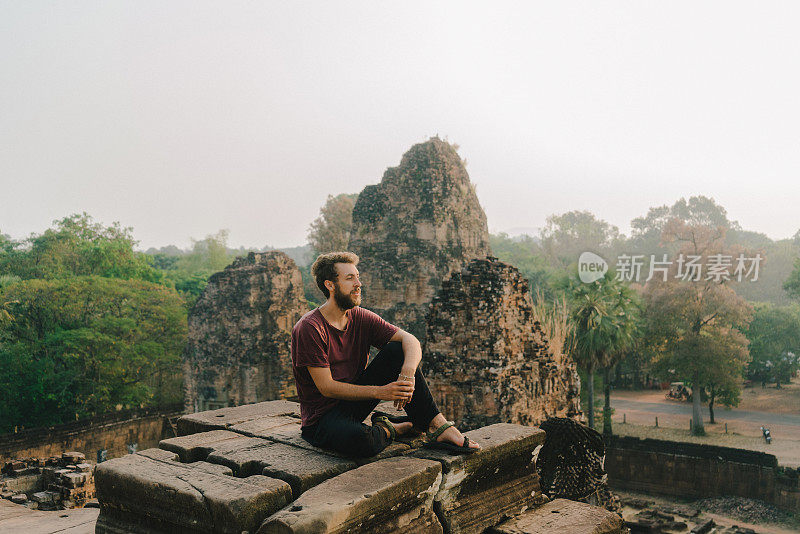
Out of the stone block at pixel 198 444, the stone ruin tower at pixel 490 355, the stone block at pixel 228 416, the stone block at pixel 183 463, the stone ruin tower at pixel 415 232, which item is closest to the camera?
the stone block at pixel 183 463

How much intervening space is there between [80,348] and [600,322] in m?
18.3

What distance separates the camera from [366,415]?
10.5 ft

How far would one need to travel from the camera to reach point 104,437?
58.5 feet

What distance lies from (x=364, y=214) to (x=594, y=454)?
17446mm

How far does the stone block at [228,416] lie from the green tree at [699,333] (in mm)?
22315

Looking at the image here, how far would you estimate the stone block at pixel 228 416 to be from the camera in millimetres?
4059

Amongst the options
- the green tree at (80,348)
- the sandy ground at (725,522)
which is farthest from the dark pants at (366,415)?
the green tree at (80,348)

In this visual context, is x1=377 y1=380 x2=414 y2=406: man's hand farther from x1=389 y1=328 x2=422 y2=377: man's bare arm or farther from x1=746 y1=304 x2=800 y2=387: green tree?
x1=746 y1=304 x2=800 y2=387: green tree

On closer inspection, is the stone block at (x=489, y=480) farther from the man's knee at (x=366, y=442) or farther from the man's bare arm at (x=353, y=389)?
the man's bare arm at (x=353, y=389)

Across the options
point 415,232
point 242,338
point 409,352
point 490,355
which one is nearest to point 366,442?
point 409,352

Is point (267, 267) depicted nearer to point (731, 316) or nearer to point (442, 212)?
point (442, 212)

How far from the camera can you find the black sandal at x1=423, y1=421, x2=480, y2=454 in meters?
3.05

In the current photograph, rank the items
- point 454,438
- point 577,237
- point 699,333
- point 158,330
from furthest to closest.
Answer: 1. point 577,237
2. point 699,333
3. point 158,330
4. point 454,438

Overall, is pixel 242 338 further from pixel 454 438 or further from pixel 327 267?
pixel 454 438
